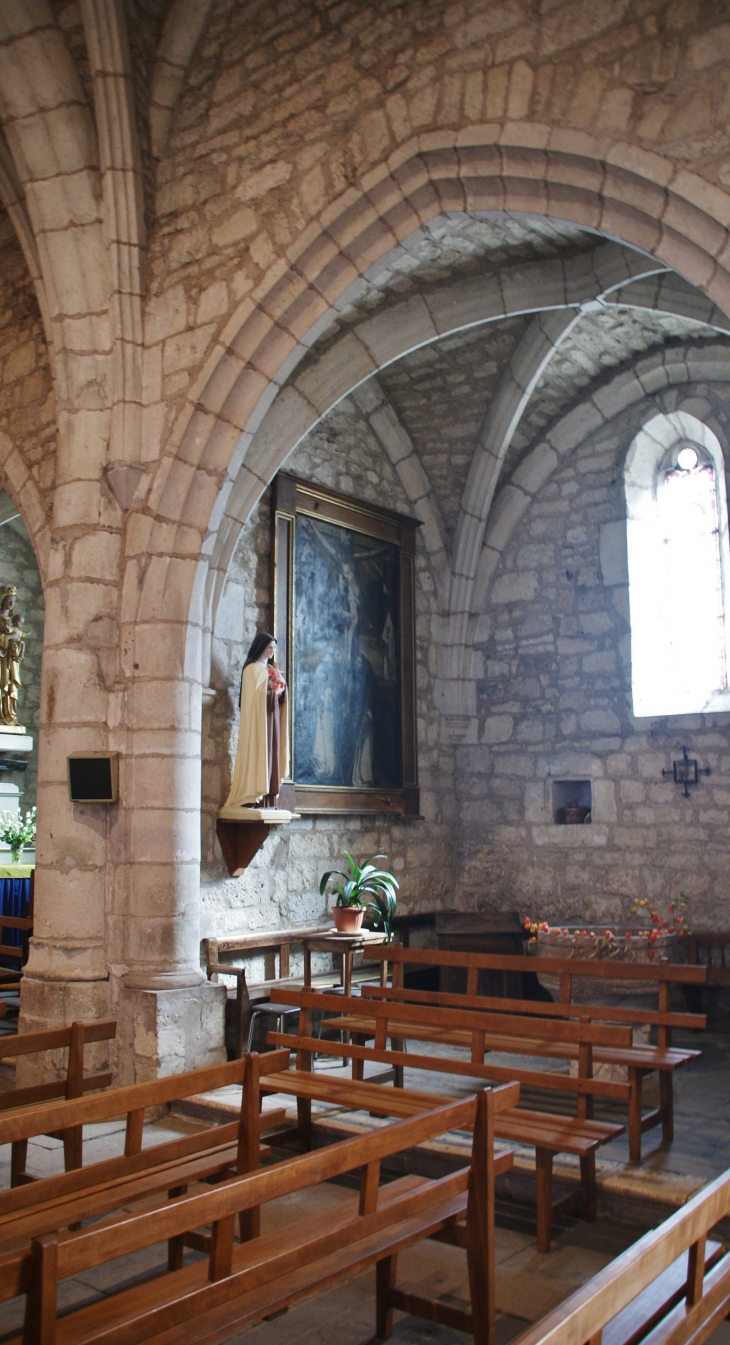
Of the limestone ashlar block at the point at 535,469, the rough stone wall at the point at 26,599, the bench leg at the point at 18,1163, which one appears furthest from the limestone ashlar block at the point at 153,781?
the rough stone wall at the point at 26,599

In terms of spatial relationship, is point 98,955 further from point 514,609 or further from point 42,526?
point 514,609

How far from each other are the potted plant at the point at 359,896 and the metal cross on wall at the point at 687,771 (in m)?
2.07

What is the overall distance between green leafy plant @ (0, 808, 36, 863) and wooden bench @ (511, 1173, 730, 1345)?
686 centimetres

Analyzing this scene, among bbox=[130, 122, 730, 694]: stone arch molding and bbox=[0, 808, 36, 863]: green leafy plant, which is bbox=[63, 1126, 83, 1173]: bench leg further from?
bbox=[0, 808, 36, 863]: green leafy plant

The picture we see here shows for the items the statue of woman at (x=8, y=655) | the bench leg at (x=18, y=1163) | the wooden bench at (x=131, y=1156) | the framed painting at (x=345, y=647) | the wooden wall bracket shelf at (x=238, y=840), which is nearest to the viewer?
the wooden bench at (x=131, y=1156)

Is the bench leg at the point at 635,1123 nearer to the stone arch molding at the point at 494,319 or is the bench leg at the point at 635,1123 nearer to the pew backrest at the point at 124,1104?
the pew backrest at the point at 124,1104

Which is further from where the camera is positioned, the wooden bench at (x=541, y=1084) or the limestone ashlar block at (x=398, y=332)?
the limestone ashlar block at (x=398, y=332)

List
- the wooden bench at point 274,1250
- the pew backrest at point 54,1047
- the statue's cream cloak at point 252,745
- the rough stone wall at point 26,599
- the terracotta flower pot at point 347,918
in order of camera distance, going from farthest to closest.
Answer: the rough stone wall at point 26,599, the terracotta flower pot at point 347,918, the statue's cream cloak at point 252,745, the pew backrest at point 54,1047, the wooden bench at point 274,1250

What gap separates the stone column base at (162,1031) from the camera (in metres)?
4.88

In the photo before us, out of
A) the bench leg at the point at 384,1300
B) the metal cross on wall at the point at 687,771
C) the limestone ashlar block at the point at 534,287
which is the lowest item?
the bench leg at the point at 384,1300

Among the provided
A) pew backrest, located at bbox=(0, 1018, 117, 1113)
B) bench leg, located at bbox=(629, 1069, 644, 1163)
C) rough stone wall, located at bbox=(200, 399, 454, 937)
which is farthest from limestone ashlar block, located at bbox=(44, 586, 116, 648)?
bench leg, located at bbox=(629, 1069, 644, 1163)

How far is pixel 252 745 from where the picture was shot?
5.79 m

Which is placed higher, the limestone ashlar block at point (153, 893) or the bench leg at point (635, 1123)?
→ the limestone ashlar block at point (153, 893)

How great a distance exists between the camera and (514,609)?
8016mm
